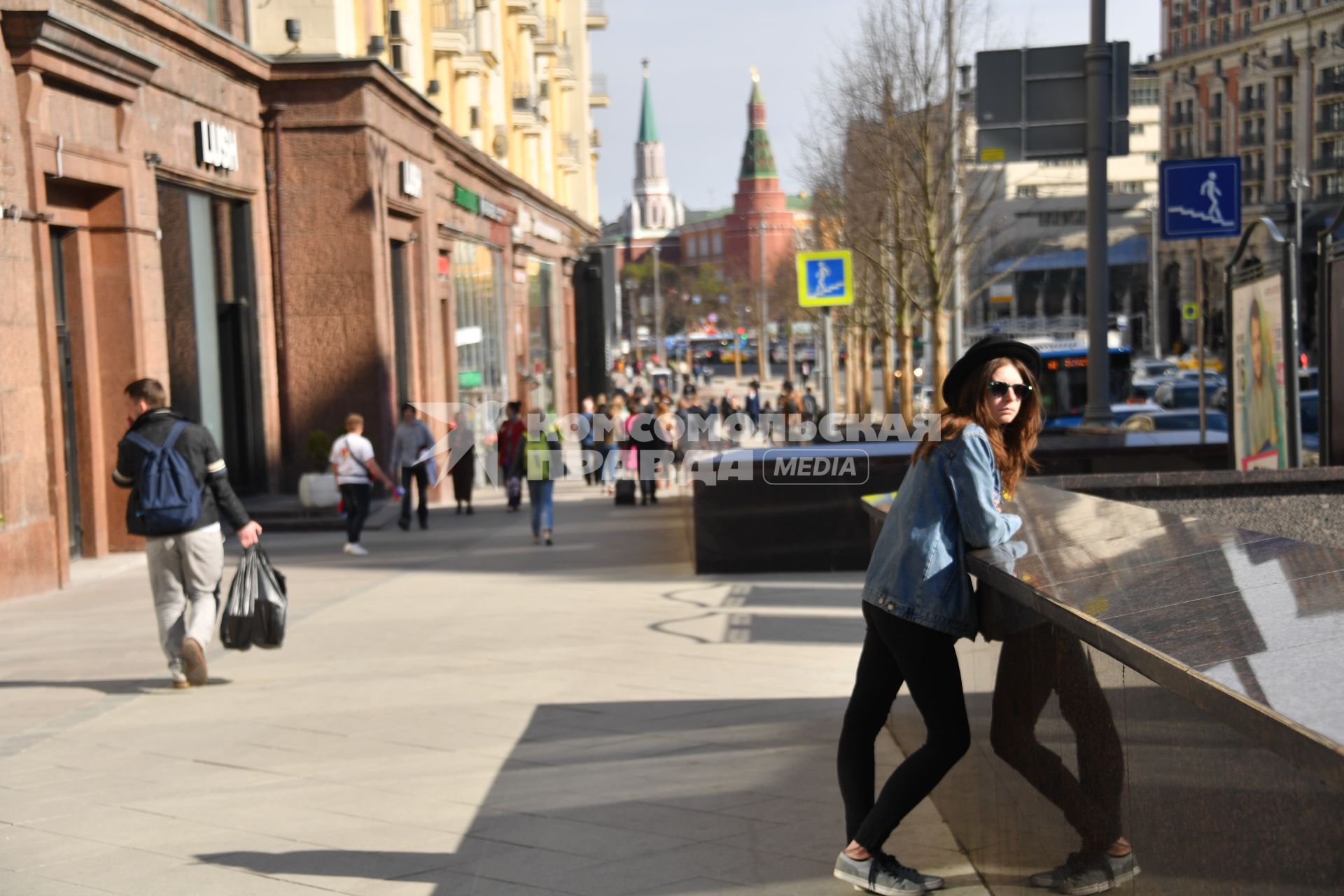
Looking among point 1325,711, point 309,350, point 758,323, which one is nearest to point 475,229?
point 309,350

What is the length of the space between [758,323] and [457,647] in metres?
76.6

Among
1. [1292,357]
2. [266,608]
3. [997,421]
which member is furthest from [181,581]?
[1292,357]

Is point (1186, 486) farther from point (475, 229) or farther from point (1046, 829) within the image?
point (475, 229)

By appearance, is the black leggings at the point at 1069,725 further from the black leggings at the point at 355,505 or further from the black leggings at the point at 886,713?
the black leggings at the point at 355,505

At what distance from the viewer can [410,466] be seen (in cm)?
1880

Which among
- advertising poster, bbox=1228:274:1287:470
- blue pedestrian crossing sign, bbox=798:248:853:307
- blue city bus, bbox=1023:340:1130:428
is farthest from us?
blue city bus, bbox=1023:340:1130:428

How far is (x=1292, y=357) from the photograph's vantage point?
9.21 meters

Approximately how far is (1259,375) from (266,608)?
664 cm

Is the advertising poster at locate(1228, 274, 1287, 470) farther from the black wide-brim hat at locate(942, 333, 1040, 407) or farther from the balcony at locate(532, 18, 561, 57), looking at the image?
the balcony at locate(532, 18, 561, 57)

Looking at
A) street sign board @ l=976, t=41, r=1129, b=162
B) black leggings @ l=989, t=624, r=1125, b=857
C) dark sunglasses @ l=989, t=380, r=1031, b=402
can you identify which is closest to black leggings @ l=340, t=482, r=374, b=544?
street sign board @ l=976, t=41, r=1129, b=162

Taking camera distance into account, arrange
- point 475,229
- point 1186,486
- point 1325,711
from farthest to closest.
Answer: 1. point 475,229
2. point 1186,486
3. point 1325,711

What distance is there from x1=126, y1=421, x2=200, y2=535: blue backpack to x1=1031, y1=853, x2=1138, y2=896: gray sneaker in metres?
5.69

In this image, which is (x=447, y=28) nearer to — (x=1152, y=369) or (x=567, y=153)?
(x=567, y=153)

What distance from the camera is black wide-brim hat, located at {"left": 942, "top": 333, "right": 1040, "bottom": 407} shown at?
167 inches
